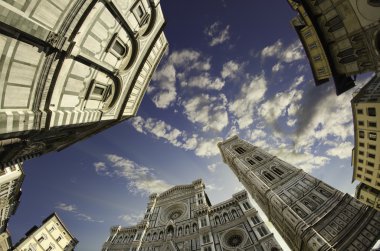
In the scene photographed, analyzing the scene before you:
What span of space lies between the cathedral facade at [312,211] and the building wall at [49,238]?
38.6 meters

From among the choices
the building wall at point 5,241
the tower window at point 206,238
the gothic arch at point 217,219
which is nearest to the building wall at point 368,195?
the gothic arch at point 217,219

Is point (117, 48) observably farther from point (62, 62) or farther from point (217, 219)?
point (217, 219)

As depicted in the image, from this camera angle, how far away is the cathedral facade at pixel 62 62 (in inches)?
310

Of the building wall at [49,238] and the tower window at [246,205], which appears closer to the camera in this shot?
→ the building wall at [49,238]

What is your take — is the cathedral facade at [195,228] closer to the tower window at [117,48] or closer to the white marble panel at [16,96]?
the tower window at [117,48]

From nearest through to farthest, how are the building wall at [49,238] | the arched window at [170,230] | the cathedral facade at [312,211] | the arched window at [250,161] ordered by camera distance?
the cathedral facade at [312,211], the building wall at [49,238], the arched window at [170,230], the arched window at [250,161]

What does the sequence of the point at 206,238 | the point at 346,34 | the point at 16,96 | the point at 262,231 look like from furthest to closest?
1. the point at 206,238
2. the point at 262,231
3. the point at 346,34
4. the point at 16,96

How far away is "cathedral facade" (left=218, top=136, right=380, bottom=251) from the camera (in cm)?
2414

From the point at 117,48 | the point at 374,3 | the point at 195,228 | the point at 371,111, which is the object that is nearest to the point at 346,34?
the point at 374,3

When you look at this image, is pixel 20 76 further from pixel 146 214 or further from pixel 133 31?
pixel 146 214

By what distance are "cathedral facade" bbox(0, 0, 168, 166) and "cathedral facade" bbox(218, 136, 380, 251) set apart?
1058 inches

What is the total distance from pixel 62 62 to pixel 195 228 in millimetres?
32304

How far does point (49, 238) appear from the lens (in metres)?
36.7

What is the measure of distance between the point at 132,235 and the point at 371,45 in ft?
137
